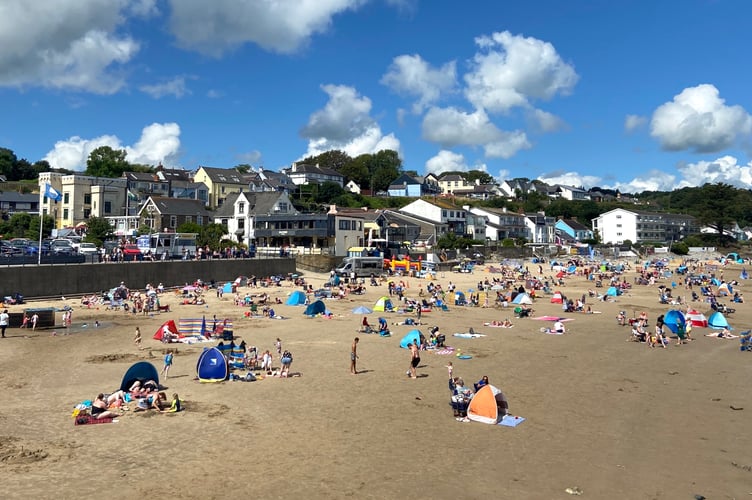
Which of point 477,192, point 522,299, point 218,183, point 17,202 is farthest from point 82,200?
point 477,192

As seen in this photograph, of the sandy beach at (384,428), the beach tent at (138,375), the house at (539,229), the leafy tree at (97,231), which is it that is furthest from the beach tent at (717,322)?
the house at (539,229)

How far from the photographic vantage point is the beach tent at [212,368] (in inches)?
671

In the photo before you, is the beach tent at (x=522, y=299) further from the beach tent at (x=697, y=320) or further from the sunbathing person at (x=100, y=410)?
the sunbathing person at (x=100, y=410)

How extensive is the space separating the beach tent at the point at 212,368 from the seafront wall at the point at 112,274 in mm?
22205

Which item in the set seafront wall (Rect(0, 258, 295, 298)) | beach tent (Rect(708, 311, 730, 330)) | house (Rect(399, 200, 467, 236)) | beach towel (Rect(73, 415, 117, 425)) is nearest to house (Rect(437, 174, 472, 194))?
house (Rect(399, 200, 467, 236))

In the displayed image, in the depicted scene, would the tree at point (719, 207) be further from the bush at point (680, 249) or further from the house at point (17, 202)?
the house at point (17, 202)

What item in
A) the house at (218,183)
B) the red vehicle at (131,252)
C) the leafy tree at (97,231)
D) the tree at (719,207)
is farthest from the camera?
the tree at (719,207)

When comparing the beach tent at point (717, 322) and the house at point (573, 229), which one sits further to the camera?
the house at point (573, 229)

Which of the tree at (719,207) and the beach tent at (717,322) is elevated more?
the tree at (719,207)

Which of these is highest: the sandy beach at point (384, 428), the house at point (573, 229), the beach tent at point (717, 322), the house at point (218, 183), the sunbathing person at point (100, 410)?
the house at point (218, 183)

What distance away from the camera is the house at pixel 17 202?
78.1 meters

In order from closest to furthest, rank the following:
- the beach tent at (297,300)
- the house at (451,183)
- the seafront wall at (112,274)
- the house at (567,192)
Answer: the seafront wall at (112,274)
the beach tent at (297,300)
the house at (451,183)
the house at (567,192)

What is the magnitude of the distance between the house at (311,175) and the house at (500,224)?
29.6m

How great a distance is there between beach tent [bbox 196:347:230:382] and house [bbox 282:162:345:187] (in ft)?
304
